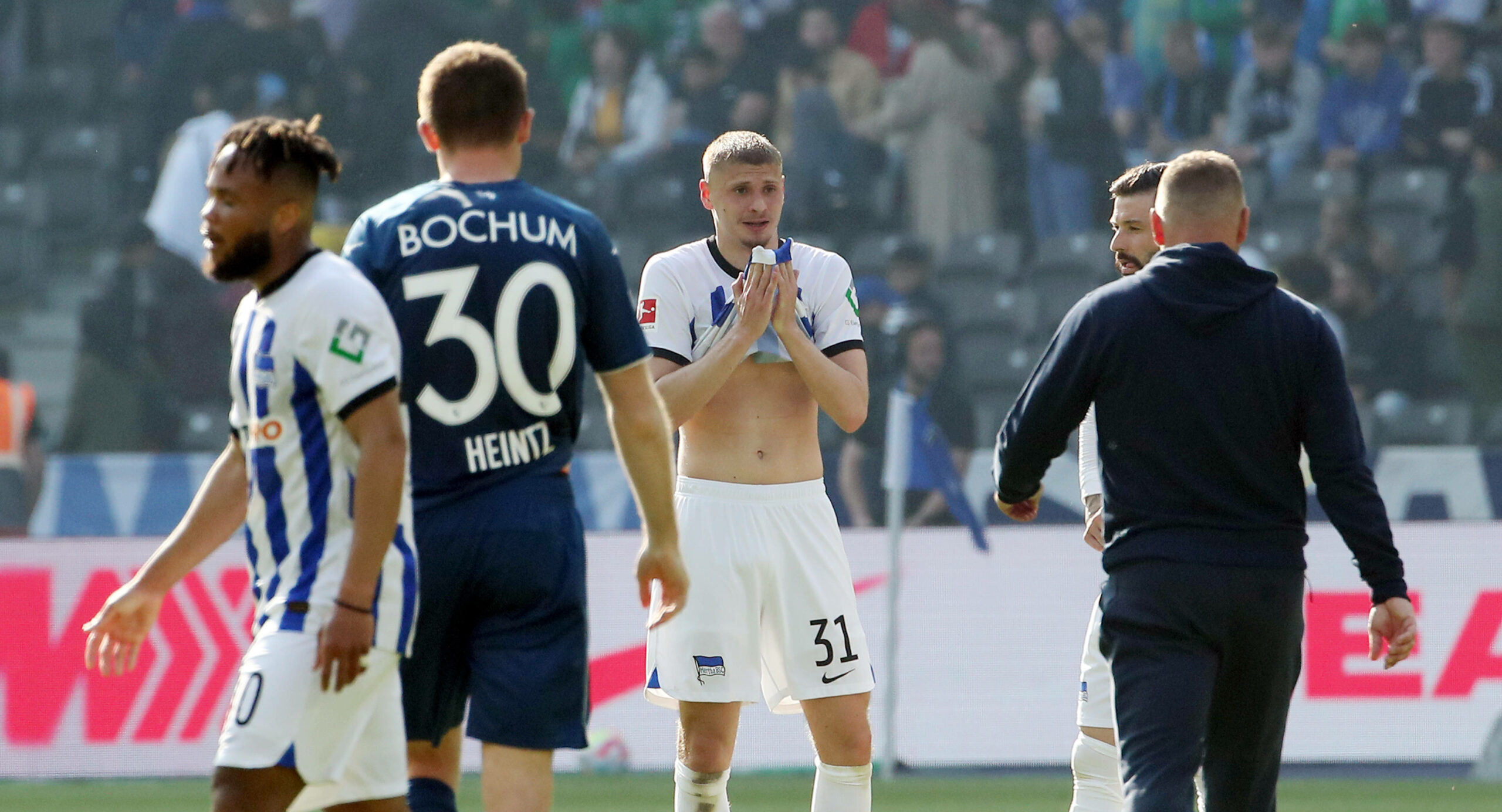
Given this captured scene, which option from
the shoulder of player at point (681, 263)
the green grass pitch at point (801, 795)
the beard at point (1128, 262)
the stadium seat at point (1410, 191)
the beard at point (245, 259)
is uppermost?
the stadium seat at point (1410, 191)

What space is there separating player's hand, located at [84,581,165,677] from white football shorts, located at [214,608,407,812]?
1.58 feet

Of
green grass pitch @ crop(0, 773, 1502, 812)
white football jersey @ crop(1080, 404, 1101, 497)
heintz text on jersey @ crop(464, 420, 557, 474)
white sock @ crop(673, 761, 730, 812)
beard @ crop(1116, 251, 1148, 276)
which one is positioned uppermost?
beard @ crop(1116, 251, 1148, 276)

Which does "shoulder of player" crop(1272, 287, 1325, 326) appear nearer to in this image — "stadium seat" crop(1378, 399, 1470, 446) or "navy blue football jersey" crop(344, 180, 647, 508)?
"navy blue football jersey" crop(344, 180, 647, 508)

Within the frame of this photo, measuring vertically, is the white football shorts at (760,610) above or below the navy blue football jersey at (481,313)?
below

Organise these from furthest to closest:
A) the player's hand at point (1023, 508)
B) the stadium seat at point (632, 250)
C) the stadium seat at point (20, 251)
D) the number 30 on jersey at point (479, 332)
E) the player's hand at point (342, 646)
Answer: the stadium seat at point (20, 251) → the stadium seat at point (632, 250) → the player's hand at point (1023, 508) → the number 30 on jersey at point (479, 332) → the player's hand at point (342, 646)

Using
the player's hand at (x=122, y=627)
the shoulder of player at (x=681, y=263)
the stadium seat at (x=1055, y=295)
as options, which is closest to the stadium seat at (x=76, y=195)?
the stadium seat at (x=1055, y=295)

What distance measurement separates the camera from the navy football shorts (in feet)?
11.3

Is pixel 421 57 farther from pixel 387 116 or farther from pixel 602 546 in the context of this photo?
pixel 602 546

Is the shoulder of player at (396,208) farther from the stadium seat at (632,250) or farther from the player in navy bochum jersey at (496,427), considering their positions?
the stadium seat at (632,250)

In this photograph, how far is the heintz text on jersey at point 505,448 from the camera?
3.45m

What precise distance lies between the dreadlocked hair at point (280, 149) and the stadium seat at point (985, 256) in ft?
30.7

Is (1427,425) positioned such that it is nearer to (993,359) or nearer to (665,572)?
(993,359)

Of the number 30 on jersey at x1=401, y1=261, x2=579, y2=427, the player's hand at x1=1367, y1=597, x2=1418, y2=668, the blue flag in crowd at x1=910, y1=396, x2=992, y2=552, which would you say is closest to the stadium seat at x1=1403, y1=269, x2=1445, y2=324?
the blue flag in crowd at x1=910, y1=396, x2=992, y2=552

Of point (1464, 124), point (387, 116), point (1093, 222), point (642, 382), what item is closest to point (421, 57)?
point (387, 116)
